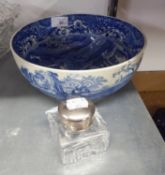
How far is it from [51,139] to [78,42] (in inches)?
9.5

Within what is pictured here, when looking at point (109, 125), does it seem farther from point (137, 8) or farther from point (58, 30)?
point (137, 8)

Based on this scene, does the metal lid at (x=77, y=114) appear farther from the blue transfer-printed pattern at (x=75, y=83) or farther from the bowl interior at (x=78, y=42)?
the bowl interior at (x=78, y=42)

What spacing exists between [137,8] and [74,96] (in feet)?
1.44

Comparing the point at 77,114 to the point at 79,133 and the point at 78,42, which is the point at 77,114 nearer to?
the point at 79,133

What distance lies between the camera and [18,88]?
0.59 meters

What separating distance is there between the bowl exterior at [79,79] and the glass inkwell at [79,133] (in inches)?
1.4

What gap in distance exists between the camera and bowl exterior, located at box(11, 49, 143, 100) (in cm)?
45

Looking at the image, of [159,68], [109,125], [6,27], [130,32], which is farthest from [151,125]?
[159,68]

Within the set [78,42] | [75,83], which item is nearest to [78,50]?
[78,42]

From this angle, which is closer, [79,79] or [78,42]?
[79,79]

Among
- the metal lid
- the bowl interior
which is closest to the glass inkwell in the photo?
the metal lid

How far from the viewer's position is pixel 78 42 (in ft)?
2.07

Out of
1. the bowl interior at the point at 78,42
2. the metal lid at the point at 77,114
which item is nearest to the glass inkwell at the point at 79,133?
the metal lid at the point at 77,114

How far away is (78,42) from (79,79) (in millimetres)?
196
